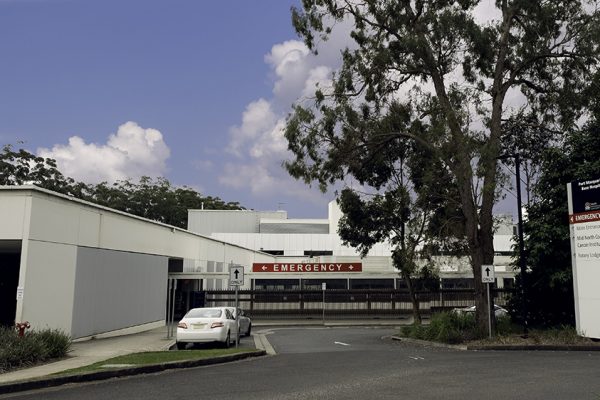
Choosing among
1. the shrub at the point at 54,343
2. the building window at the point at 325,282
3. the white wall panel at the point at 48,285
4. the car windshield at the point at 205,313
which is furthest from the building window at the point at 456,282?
the shrub at the point at 54,343

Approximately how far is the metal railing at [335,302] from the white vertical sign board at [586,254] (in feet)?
54.2

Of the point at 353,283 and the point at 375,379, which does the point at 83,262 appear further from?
the point at 353,283

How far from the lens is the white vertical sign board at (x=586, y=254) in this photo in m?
18.9

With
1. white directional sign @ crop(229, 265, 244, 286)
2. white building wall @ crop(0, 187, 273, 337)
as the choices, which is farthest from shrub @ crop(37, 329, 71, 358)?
white directional sign @ crop(229, 265, 244, 286)

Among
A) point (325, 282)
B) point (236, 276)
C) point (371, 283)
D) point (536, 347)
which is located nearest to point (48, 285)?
point (236, 276)

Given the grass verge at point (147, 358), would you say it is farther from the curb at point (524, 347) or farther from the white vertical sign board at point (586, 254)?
the white vertical sign board at point (586, 254)

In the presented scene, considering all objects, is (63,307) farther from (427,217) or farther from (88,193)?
(88,193)

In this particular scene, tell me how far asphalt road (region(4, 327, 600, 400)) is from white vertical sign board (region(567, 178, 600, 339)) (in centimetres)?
229

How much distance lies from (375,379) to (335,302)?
2425cm

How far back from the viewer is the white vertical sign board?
1889 centimetres

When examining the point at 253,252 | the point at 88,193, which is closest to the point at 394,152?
the point at 253,252

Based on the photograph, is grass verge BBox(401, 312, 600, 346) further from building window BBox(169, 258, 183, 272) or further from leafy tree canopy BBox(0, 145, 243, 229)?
leafy tree canopy BBox(0, 145, 243, 229)

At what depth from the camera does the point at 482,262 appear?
2227 cm

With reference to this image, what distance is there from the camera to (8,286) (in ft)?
93.2
